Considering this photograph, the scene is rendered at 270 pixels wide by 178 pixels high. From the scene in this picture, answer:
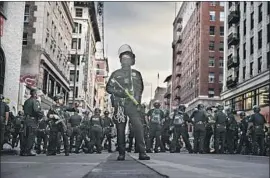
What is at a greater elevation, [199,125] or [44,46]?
[44,46]

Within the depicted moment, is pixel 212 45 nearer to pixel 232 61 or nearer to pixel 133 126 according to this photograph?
pixel 232 61

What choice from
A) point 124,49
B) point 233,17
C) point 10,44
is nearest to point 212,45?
point 233,17

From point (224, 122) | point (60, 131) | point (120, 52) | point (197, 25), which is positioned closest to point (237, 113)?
point (224, 122)

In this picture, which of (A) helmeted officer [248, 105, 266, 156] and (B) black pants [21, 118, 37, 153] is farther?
(A) helmeted officer [248, 105, 266, 156]

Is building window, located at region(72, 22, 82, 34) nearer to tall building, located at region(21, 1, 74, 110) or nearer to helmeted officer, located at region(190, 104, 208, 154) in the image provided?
tall building, located at region(21, 1, 74, 110)

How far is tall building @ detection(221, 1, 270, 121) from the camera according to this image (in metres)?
17.3

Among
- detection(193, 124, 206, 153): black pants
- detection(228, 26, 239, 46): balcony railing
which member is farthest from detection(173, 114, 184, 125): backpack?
A: detection(228, 26, 239, 46): balcony railing

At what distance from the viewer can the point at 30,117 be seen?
986 cm

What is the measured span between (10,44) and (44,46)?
56.1ft

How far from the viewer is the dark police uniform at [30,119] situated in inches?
382

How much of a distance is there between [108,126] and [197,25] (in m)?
50.1

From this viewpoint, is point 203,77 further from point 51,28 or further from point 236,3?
point 236,3

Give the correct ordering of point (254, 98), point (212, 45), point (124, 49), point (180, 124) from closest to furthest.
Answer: point (124, 49)
point (180, 124)
point (254, 98)
point (212, 45)

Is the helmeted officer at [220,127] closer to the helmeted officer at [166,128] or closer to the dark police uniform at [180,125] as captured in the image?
the dark police uniform at [180,125]
